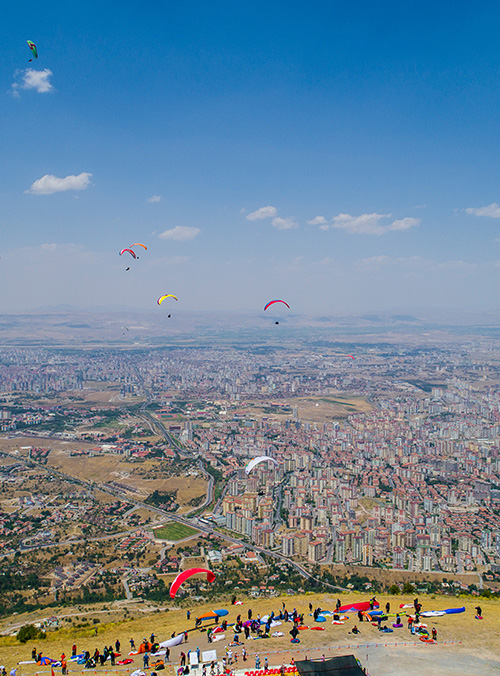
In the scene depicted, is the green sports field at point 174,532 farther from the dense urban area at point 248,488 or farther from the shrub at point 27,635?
the shrub at point 27,635

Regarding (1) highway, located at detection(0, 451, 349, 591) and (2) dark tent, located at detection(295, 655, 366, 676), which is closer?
(2) dark tent, located at detection(295, 655, 366, 676)

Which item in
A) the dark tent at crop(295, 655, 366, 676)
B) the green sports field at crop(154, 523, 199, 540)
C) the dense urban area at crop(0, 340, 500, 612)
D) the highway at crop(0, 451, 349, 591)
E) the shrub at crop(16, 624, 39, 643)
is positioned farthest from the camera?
the green sports field at crop(154, 523, 199, 540)

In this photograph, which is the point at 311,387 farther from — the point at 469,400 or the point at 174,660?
the point at 174,660

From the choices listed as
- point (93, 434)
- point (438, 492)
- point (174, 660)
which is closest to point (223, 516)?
point (438, 492)

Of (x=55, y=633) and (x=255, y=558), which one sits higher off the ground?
(x=55, y=633)

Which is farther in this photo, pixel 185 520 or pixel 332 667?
pixel 185 520

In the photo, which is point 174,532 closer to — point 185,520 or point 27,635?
point 185,520

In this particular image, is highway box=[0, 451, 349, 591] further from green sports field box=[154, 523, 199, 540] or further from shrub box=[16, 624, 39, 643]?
shrub box=[16, 624, 39, 643]

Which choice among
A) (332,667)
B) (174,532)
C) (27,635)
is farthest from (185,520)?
(332,667)

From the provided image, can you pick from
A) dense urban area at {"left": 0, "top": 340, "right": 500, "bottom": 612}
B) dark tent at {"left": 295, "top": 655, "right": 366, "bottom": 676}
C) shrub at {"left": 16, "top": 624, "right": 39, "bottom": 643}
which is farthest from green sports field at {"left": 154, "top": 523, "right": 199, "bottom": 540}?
dark tent at {"left": 295, "top": 655, "right": 366, "bottom": 676}
